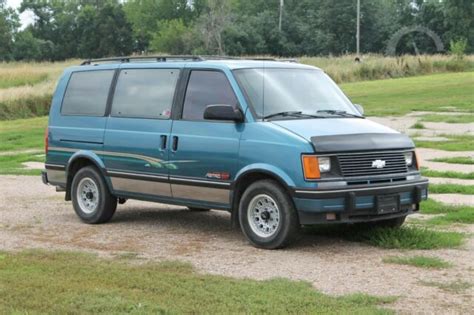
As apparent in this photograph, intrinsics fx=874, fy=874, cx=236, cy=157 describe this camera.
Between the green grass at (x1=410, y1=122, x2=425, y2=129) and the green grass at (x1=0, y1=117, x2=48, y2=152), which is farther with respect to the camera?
the green grass at (x1=0, y1=117, x2=48, y2=152)

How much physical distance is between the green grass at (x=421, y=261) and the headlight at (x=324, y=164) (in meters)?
1.04

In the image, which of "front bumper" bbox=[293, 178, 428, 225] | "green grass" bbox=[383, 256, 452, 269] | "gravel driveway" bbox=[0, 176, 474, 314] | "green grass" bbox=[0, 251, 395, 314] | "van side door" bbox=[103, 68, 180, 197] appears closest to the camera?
"green grass" bbox=[0, 251, 395, 314]

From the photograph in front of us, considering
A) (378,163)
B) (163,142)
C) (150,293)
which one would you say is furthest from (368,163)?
(150,293)

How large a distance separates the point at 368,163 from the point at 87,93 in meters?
4.15

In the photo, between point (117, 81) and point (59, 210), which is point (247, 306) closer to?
point (117, 81)

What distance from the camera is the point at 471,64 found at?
52406 millimetres

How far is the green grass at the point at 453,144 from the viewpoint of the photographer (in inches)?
712

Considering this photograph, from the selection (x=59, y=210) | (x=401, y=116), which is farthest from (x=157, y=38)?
(x=59, y=210)

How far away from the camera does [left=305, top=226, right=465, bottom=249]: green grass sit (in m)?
8.80

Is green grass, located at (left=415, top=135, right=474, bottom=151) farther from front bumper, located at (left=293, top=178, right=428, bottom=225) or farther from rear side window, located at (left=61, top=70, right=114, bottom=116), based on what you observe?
front bumper, located at (left=293, top=178, right=428, bottom=225)

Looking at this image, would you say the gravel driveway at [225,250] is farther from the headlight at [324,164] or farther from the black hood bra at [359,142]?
the black hood bra at [359,142]

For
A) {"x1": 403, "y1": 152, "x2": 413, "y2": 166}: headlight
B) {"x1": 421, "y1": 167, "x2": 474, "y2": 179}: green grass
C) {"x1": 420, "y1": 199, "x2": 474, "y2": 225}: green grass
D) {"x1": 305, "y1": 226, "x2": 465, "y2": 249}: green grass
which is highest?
{"x1": 403, "y1": 152, "x2": 413, "y2": 166}: headlight

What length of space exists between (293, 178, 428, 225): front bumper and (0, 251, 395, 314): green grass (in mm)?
1353

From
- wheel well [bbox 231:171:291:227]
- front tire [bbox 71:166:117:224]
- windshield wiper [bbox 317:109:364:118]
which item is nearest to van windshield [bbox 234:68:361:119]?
windshield wiper [bbox 317:109:364:118]
